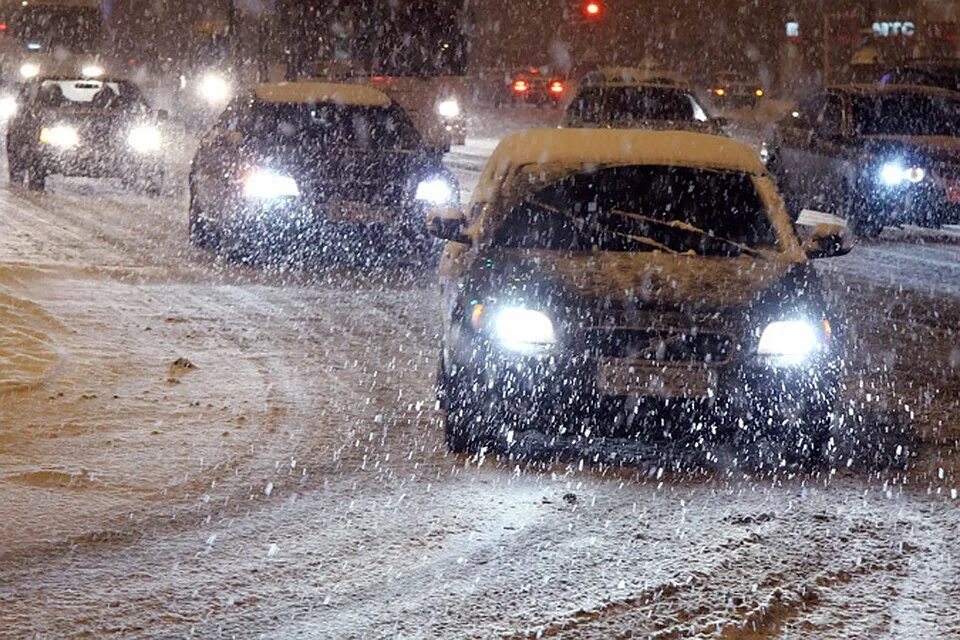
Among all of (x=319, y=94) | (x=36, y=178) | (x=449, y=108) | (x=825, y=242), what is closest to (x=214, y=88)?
(x=449, y=108)

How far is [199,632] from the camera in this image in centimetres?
471

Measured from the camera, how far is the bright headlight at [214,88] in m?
30.9

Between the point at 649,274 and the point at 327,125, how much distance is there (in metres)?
8.26

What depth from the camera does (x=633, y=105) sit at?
77.5 feet

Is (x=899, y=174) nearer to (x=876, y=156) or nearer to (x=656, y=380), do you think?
(x=876, y=156)

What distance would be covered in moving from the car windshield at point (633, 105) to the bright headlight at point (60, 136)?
7311mm

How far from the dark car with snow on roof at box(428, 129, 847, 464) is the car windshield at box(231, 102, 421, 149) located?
22.7 ft

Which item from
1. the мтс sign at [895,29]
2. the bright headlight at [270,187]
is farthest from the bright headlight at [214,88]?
the мтс sign at [895,29]

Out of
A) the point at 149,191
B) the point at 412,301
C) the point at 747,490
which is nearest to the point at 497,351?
the point at 747,490

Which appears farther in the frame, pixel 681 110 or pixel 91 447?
pixel 681 110

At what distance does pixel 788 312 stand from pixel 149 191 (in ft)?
48.5

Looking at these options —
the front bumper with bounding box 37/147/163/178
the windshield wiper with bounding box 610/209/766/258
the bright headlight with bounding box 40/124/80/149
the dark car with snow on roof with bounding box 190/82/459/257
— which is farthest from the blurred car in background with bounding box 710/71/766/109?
the windshield wiper with bounding box 610/209/766/258

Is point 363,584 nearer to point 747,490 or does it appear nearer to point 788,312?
point 747,490

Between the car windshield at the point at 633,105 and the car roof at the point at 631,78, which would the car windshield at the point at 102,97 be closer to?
the car windshield at the point at 633,105
